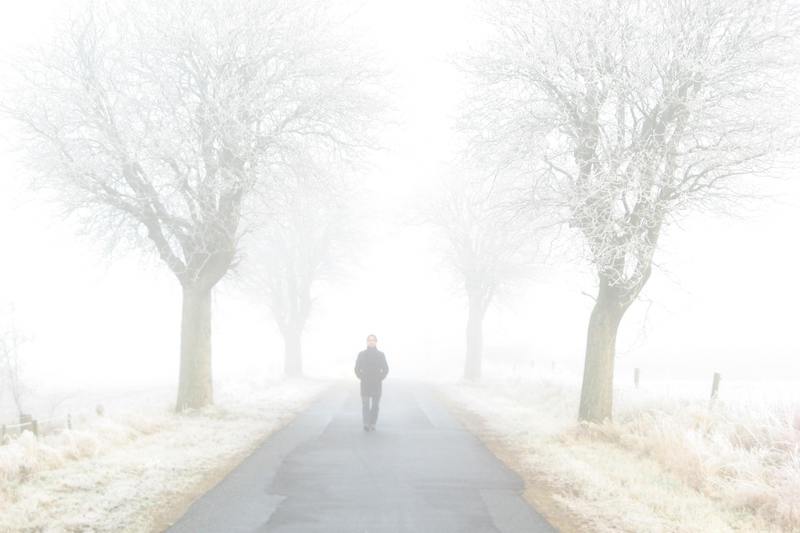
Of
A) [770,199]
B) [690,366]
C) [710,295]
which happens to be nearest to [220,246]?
[770,199]

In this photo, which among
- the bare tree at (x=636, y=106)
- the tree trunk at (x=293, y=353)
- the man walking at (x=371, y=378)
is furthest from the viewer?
the tree trunk at (x=293, y=353)

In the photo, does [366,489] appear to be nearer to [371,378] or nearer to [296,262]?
[371,378]

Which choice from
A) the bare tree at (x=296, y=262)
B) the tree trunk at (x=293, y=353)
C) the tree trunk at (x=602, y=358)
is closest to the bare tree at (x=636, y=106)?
the tree trunk at (x=602, y=358)

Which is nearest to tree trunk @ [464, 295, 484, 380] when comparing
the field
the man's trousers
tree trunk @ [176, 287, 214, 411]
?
the field

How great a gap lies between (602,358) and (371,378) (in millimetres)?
4837

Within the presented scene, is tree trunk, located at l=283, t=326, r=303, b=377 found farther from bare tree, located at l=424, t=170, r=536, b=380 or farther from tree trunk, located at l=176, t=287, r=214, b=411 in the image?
tree trunk, located at l=176, t=287, r=214, b=411

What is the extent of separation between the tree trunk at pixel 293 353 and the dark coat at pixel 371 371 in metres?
18.0

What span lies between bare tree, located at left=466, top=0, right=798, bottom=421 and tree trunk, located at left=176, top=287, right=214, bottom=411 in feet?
26.8

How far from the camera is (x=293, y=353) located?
3203cm

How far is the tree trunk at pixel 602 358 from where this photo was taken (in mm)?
13148

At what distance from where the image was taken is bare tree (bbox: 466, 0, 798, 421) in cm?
1141

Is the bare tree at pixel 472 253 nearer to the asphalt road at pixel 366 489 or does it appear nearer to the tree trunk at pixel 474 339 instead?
the tree trunk at pixel 474 339

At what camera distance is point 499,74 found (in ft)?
42.8

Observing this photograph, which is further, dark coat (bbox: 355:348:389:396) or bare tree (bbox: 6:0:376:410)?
dark coat (bbox: 355:348:389:396)
